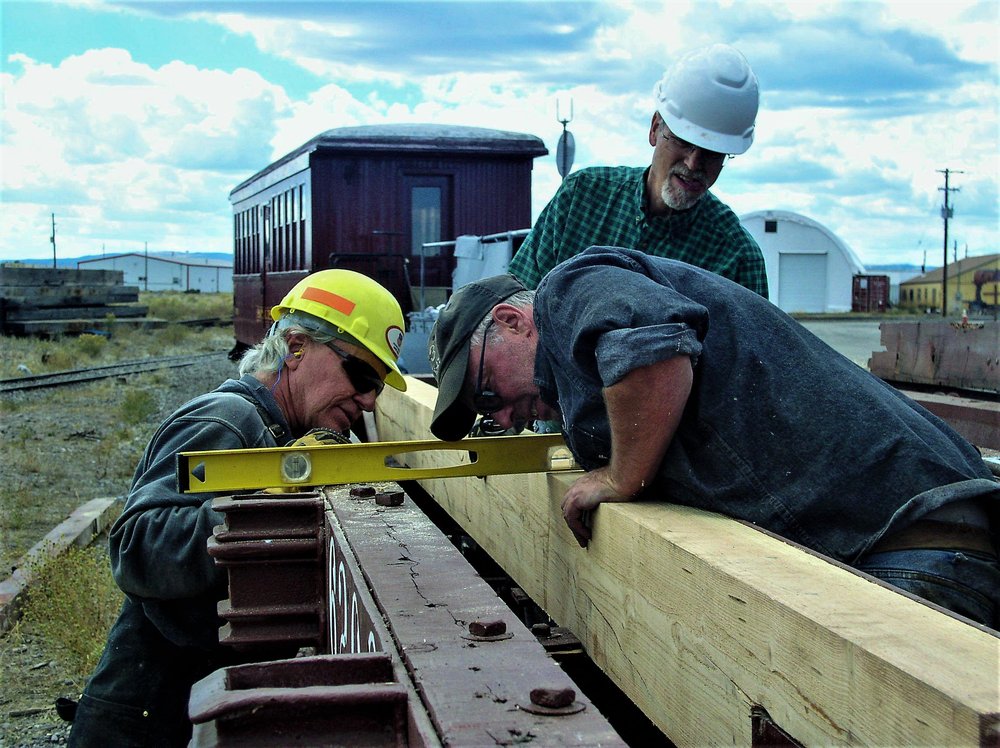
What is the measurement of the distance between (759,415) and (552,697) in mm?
1033

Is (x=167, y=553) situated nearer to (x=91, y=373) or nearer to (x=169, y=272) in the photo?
(x=91, y=373)

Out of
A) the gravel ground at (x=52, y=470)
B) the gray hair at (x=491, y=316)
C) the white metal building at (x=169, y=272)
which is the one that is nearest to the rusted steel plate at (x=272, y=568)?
the gray hair at (x=491, y=316)

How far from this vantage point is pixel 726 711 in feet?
5.99

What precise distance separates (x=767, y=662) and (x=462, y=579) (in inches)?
32.8

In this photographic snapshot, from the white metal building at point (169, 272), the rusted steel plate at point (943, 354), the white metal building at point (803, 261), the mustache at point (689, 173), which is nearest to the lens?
the mustache at point (689, 173)

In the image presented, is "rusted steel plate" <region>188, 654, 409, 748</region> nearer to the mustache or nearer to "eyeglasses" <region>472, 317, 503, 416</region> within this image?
"eyeglasses" <region>472, 317, 503, 416</region>

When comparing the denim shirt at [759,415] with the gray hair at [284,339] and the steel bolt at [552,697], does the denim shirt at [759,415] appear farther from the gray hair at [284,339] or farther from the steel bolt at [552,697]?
the gray hair at [284,339]

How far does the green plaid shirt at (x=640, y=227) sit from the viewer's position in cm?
411

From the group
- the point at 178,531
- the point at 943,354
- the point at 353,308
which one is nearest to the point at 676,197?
the point at 353,308

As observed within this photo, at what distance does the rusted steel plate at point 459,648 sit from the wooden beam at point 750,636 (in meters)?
0.28

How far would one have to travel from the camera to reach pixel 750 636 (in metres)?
1.75

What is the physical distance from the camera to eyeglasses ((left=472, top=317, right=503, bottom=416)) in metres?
2.93

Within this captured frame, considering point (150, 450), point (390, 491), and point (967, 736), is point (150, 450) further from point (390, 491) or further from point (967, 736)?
point (967, 736)

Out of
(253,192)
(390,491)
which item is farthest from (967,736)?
(253,192)
